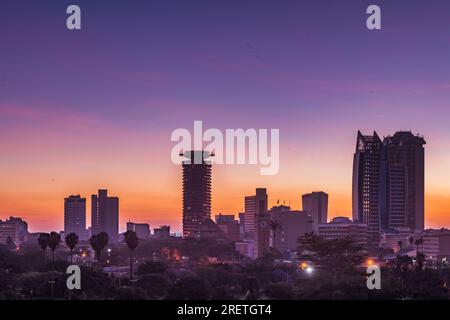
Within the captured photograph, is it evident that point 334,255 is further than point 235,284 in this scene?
Yes

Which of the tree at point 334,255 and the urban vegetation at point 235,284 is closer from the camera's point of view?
the urban vegetation at point 235,284

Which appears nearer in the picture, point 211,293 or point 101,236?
point 211,293

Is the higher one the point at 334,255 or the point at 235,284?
the point at 334,255

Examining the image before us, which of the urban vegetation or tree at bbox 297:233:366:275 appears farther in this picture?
tree at bbox 297:233:366:275
